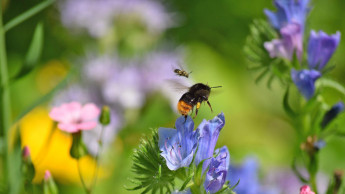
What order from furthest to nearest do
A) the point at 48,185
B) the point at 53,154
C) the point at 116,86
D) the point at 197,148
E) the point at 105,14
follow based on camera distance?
1. the point at 105,14
2. the point at 53,154
3. the point at 116,86
4. the point at 48,185
5. the point at 197,148

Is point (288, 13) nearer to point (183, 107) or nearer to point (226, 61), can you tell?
point (183, 107)

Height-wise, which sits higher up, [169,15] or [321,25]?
[321,25]

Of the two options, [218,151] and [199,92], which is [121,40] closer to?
[199,92]

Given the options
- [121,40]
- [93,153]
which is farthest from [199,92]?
[121,40]

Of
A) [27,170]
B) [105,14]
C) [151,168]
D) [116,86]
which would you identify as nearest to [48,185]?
[27,170]

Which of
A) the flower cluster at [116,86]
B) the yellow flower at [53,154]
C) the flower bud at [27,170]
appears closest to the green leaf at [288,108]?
the flower bud at [27,170]

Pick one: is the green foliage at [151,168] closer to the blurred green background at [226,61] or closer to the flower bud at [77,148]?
the flower bud at [77,148]

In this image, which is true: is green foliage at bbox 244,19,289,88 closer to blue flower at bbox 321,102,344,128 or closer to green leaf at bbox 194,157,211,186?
blue flower at bbox 321,102,344,128
